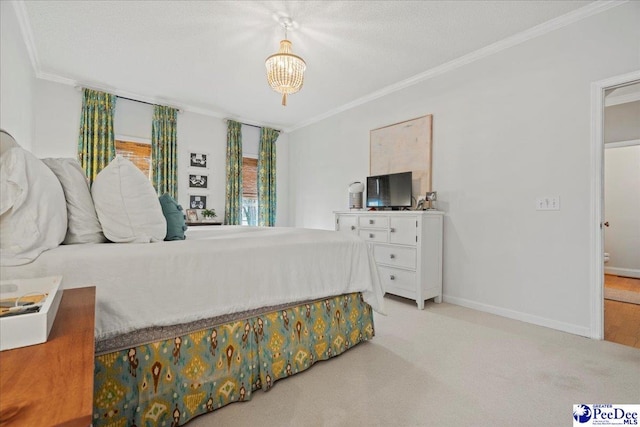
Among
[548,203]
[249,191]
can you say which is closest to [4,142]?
[548,203]

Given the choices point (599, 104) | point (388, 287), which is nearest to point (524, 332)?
point (388, 287)

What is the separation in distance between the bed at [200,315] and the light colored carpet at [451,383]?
15 cm

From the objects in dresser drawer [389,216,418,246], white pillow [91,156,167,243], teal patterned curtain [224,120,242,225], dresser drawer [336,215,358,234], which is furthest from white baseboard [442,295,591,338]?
teal patterned curtain [224,120,242,225]

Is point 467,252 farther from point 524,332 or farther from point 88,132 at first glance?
point 88,132

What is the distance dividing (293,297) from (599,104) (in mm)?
2932

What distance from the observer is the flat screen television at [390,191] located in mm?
3717

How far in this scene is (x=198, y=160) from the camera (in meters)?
5.02

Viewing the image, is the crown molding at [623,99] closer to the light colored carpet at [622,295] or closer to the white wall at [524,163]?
the white wall at [524,163]

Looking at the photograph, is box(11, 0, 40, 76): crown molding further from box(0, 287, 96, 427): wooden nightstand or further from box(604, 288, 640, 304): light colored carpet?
box(604, 288, 640, 304): light colored carpet

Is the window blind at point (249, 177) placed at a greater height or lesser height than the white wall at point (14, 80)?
lesser

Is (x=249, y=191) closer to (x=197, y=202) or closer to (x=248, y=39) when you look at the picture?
(x=197, y=202)

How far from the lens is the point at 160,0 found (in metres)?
2.46

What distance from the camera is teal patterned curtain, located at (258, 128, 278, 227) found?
5.73 meters

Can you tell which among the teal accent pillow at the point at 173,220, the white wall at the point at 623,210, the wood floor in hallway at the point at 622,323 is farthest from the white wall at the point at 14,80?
the white wall at the point at 623,210
